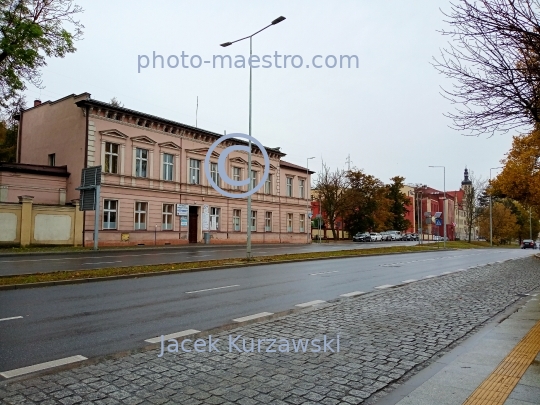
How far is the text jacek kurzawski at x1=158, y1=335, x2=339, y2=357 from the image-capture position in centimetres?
584

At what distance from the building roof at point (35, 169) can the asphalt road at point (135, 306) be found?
20.2 m

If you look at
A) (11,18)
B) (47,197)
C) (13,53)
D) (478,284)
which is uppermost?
(11,18)

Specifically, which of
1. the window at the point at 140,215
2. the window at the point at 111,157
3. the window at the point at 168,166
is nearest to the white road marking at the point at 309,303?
the window at the point at 111,157

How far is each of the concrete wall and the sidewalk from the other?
2663 cm

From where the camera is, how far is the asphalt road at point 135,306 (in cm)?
606

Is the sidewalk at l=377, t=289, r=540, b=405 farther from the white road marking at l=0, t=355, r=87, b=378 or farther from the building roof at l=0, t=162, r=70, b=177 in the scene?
the building roof at l=0, t=162, r=70, b=177

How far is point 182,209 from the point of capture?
1427 inches

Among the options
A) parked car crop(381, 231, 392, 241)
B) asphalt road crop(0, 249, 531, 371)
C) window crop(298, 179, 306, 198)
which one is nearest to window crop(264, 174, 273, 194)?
window crop(298, 179, 306, 198)

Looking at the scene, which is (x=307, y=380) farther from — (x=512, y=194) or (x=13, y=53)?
(x=512, y=194)

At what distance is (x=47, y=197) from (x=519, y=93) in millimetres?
31201

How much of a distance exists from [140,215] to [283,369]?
3107cm

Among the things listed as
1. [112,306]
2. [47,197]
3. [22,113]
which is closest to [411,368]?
[112,306]

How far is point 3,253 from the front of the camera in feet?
72.5

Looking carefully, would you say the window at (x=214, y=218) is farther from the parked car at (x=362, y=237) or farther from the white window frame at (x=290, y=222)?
the parked car at (x=362, y=237)
